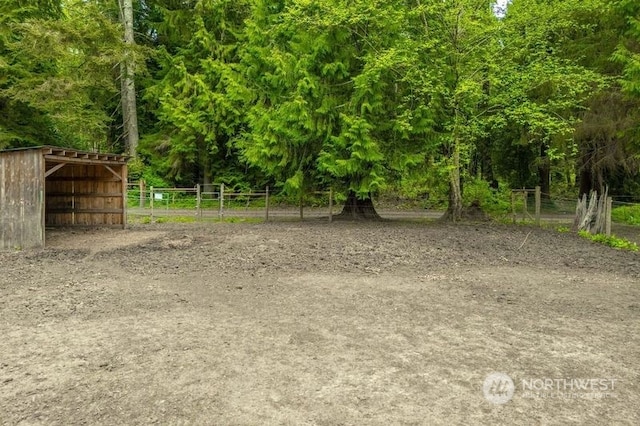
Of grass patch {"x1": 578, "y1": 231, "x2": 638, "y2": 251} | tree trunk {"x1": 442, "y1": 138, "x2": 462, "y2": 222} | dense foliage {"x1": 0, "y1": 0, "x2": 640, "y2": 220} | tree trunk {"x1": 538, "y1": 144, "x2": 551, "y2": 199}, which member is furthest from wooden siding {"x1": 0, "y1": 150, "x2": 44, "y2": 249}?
tree trunk {"x1": 538, "y1": 144, "x2": 551, "y2": 199}

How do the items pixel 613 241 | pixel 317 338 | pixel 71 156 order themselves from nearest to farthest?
pixel 317 338 < pixel 613 241 < pixel 71 156

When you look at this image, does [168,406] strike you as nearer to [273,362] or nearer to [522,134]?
[273,362]

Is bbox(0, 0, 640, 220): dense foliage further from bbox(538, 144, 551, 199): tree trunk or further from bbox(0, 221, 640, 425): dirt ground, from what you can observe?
bbox(0, 221, 640, 425): dirt ground

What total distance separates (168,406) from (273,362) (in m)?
0.99

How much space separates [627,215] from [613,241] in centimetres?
799

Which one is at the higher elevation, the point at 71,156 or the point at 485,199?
the point at 71,156

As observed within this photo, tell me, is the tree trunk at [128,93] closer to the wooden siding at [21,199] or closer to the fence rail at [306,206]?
the fence rail at [306,206]

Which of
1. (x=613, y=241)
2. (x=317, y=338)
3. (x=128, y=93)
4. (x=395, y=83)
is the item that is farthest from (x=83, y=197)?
(x=613, y=241)

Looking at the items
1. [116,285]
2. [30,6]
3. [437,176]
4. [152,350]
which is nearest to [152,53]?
[30,6]

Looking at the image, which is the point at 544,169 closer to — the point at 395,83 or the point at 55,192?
the point at 395,83

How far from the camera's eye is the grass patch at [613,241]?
9.92 meters

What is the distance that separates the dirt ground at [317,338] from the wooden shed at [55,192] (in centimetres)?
148

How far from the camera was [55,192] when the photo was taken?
1404 cm

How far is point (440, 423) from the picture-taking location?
2756 millimetres
